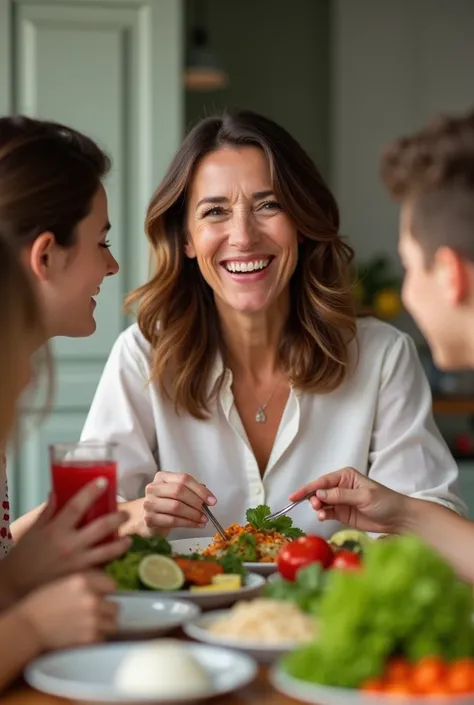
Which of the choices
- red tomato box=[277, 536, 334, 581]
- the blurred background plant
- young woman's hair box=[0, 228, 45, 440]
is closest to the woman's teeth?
red tomato box=[277, 536, 334, 581]

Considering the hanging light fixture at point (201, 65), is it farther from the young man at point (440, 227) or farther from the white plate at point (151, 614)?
the white plate at point (151, 614)

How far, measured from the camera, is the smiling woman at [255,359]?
8.62ft

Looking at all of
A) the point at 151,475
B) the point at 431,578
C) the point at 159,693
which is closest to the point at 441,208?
the point at 431,578

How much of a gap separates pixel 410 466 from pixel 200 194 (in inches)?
30.8

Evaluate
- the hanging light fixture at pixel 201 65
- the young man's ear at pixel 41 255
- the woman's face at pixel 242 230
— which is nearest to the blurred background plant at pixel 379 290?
the hanging light fixture at pixel 201 65

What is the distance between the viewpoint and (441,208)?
1.53 meters

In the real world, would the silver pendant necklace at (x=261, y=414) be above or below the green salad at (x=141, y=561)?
below

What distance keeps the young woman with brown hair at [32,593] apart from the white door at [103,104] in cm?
269

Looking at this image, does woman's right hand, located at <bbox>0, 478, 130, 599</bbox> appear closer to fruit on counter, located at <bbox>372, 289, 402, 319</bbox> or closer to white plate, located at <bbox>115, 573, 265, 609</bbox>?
white plate, located at <bbox>115, 573, 265, 609</bbox>

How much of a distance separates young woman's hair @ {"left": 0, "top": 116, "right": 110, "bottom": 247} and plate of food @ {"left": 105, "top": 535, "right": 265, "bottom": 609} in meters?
0.55

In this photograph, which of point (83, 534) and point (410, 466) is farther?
point (410, 466)

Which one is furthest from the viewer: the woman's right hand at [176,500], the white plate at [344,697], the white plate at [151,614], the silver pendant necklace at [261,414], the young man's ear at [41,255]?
the silver pendant necklace at [261,414]

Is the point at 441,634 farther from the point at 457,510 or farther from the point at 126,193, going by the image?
the point at 126,193

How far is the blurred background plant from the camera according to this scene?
5.62 meters
